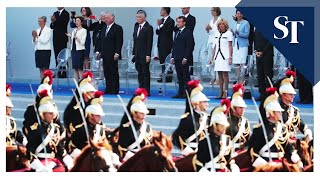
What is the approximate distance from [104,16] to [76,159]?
122cm

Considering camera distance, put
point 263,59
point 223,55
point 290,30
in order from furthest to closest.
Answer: point 223,55 → point 263,59 → point 290,30

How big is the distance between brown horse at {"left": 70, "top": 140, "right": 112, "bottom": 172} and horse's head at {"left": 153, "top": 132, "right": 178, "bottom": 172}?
0.39m

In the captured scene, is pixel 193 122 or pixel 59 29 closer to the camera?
pixel 193 122

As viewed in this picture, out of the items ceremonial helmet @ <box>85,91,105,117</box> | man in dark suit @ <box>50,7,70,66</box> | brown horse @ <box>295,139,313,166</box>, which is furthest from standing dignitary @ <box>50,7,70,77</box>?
brown horse @ <box>295,139,313,166</box>

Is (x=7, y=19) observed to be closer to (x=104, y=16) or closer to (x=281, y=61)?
(x=104, y=16)

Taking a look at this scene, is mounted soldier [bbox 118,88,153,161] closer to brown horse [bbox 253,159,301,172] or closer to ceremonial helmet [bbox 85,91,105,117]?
ceremonial helmet [bbox 85,91,105,117]

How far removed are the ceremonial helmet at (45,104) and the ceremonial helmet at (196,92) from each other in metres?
1.14

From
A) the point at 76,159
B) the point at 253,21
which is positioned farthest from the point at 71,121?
the point at 253,21

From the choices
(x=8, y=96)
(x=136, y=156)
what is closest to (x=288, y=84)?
(x=136, y=156)

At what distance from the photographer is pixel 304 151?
1120 centimetres

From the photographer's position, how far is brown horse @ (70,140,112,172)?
11.2 metres

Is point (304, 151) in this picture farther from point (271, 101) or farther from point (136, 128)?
point (136, 128)

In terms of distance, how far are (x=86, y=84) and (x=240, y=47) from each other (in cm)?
132

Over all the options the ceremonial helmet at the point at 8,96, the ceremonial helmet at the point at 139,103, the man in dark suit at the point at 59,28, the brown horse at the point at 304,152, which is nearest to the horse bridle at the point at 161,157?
the ceremonial helmet at the point at 139,103
